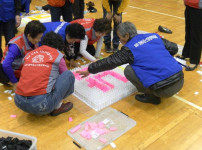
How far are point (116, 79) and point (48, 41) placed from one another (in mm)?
849

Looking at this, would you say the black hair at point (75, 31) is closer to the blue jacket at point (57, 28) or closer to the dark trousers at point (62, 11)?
the blue jacket at point (57, 28)

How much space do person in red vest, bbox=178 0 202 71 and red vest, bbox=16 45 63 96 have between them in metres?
1.58

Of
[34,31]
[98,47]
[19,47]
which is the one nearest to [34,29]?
[34,31]

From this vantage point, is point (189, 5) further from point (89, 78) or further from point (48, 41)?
point (48, 41)

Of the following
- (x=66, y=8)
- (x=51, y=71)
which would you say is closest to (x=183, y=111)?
(x=51, y=71)

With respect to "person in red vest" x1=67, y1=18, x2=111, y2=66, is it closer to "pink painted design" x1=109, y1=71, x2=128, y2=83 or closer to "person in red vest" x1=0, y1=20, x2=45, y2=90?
"pink painted design" x1=109, y1=71, x2=128, y2=83

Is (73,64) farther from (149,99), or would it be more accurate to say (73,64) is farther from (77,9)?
(77,9)

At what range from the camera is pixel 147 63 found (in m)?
1.79

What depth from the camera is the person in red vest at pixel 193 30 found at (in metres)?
2.37

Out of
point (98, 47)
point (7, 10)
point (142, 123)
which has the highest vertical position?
point (7, 10)

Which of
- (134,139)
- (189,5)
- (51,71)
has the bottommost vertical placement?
(134,139)

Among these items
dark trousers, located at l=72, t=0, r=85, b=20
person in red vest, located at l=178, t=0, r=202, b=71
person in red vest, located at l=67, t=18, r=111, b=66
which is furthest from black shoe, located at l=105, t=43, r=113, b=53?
person in red vest, located at l=178, t=0, r=202, b=71

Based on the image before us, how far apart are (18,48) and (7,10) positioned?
0.55 m

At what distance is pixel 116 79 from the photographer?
7.58 feet
